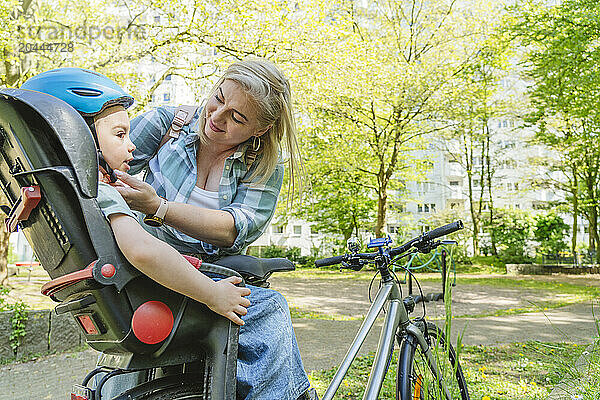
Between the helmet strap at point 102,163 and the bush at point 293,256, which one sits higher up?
the helmet strap at point 102,163

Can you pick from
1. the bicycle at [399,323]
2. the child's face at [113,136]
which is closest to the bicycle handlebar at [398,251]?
the bicycle at [399,323]

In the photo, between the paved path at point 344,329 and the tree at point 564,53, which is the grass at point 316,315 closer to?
the paved path at point 344,329

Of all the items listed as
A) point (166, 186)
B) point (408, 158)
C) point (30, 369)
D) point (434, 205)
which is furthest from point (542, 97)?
point (434, 205)

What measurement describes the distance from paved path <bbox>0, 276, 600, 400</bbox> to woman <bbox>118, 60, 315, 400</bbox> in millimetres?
880

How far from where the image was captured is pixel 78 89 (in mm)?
1378

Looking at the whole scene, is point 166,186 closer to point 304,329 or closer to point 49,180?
point 49,180

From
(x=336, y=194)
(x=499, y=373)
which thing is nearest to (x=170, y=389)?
(x=499, y=373)

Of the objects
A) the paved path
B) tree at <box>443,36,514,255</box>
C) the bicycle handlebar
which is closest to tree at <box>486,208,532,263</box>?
tree at <box>443,36,514,255</box>

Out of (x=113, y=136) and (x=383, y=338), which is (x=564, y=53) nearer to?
(x=383, y=338)

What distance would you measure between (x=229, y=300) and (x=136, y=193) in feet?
1.29

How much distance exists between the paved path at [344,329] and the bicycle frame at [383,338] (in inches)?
12.4

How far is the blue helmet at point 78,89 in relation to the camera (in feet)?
4.43

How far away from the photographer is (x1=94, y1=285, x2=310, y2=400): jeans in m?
1.45

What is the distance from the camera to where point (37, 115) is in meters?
1.18
